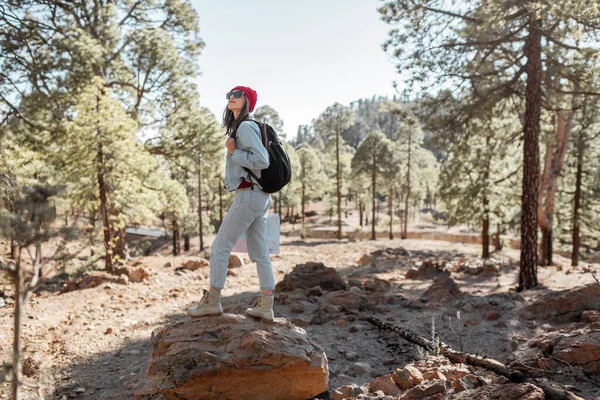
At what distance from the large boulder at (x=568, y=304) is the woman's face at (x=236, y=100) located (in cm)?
603

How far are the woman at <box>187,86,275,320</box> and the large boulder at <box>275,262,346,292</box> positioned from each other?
4.83m

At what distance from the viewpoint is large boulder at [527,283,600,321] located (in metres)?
6.25

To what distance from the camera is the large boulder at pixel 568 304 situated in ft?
20.5

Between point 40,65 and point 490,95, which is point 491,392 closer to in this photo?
point 490,95

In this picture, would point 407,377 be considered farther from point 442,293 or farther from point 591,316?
point 442,293

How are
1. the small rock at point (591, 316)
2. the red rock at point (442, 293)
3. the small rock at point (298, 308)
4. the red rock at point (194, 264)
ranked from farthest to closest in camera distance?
the red rock at point (194, 264), the red rock at point (442, 293), the small rock at point (298, 308), the small rock at point (591, 316)

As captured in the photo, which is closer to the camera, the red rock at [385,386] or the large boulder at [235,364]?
the large boulder at [235,364]

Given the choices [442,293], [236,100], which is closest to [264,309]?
[236,100]

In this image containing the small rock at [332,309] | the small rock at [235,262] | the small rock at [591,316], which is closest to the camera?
the small rock at [591,316]

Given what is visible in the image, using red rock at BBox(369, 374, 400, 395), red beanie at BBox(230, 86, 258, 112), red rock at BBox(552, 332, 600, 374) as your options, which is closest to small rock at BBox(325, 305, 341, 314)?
red rock at BBox(369, 374, 400, 395)

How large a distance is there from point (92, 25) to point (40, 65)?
3230mm

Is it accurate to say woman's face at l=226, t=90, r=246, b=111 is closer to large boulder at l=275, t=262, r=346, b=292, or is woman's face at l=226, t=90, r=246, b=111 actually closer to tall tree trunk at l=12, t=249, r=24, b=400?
tall tree trunk at l=12, t=249, r=24, b=400

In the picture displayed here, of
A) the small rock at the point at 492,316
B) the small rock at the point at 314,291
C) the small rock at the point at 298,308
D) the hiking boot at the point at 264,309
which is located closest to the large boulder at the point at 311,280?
the small rock at the point at 314,291

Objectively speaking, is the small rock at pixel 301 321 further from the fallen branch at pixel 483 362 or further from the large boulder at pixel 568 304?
the large boulder at pixel 568 304
